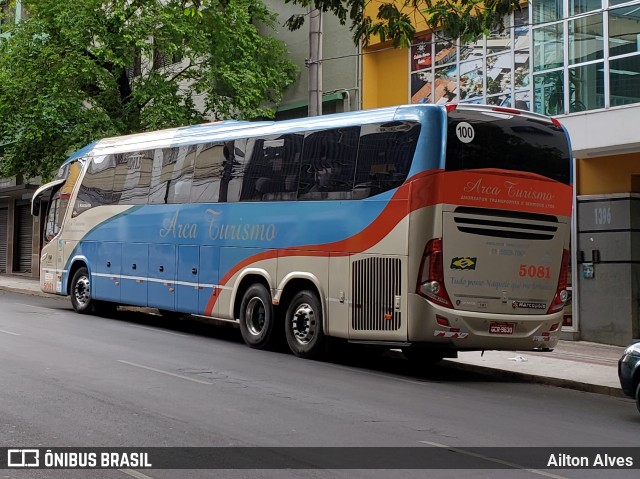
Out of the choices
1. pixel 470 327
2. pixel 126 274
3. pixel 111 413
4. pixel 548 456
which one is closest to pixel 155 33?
pixel 126 274

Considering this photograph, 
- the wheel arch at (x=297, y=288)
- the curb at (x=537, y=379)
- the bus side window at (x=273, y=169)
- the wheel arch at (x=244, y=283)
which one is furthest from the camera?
the wheel arch at (x=244, y=283)

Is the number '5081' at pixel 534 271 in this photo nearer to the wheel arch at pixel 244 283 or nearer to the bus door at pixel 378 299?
the bus door at pixel 378 299

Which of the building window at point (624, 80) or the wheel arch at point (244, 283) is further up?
the building window at point (624, 80)

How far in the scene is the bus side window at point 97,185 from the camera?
2133cm

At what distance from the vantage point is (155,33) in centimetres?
2616

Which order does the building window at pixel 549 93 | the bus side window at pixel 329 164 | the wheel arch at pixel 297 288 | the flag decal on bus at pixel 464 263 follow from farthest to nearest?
the building window at pixel 549 93 → the wheel arch at pixel 297 288 → the bus side window at pixel 329 164 → the flag decal on bus at pixel 464 263

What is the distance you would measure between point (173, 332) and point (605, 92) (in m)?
9.83

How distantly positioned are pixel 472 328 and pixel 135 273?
29.1 ft

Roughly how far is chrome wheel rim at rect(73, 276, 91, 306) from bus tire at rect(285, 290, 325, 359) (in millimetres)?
7661

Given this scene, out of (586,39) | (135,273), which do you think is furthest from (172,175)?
(586,39)

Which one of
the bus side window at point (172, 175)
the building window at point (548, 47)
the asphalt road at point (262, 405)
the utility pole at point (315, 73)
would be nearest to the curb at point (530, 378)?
the asphalt road at point (262, 405)

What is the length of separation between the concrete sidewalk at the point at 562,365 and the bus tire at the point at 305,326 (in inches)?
91.6

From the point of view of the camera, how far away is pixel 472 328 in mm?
13688

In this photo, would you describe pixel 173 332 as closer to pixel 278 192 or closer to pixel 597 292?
pixel 278 192
